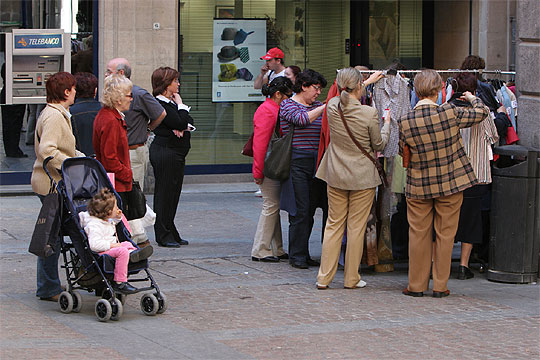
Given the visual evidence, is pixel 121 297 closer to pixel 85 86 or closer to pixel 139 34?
pixel 85 86

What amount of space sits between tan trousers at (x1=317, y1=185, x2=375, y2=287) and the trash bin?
3.99 ft

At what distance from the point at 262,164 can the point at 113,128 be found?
6.25 ft

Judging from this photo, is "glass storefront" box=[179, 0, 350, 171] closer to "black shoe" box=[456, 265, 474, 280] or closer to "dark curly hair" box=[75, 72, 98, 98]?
"dark curly hair" box=[75, 72, 98, 98]

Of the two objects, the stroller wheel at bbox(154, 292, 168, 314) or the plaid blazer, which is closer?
the stroller wheel at bbox(154, 292, 168, 314)

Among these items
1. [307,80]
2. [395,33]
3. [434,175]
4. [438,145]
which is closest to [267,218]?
[307,80]

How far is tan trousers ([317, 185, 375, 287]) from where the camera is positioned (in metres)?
8.52

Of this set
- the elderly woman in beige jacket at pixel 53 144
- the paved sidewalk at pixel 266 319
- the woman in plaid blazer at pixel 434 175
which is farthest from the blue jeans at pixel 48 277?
the woman in plaid blazer at pixel 434 175

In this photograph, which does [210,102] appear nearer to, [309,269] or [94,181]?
[309,269]

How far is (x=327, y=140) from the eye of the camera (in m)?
8.79

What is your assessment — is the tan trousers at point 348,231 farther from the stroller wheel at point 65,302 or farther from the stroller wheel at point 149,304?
the stroller wheel at point 65,302

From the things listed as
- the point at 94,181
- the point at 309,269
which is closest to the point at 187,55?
the point at 309,269

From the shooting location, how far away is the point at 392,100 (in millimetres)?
8836

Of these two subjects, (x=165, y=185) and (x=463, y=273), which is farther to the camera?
(x=165, y=185)

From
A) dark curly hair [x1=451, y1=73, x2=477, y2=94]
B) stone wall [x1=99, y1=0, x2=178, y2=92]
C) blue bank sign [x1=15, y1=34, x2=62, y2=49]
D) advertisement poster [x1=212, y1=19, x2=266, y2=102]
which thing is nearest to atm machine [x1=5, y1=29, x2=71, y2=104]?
blue bank sign [x1=15, y1=34, x2=62, y2=49]
